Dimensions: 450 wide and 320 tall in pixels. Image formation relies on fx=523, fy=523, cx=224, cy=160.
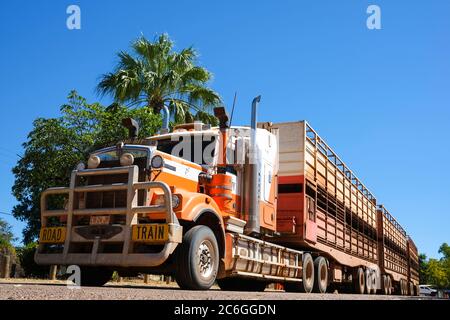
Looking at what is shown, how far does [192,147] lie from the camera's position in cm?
974

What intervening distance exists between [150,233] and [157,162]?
1288 millimetres

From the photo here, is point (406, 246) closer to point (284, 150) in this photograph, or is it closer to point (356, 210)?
point (356, 210)

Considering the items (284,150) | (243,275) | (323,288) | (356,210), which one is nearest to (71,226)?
(243,275)

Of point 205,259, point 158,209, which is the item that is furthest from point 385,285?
point 158,209

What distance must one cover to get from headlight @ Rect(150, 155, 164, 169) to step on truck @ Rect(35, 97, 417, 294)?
0.6 inches

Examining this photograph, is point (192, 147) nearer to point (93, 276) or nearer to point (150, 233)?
point (150, 233)

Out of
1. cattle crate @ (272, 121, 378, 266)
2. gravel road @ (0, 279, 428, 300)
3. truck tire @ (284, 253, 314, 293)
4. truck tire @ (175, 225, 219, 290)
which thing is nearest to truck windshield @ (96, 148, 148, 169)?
truck tire @ (175, 225, 219, 290)

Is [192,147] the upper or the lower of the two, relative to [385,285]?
upper

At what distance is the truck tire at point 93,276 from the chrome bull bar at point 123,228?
1.06 m

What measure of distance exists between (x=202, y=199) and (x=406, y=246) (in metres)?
29.7

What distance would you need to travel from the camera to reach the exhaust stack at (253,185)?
388 inches

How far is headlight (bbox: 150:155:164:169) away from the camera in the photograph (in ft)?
27.4

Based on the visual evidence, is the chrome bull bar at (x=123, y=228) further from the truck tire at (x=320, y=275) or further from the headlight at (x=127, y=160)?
the truck tire at (x=320, y=275)

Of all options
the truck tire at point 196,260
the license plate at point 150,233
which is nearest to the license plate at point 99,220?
the license plate at point 150,233
